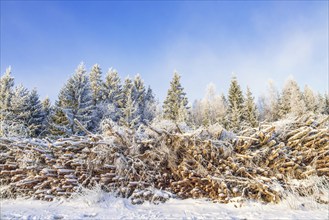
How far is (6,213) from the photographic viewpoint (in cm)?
295

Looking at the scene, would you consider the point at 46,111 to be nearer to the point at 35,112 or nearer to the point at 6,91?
the point at 35,112

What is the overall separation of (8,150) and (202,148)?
386cm

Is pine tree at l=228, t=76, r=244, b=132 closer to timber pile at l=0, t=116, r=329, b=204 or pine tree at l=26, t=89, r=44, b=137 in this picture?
pine tree at l=26, t=89, r=44, b=137

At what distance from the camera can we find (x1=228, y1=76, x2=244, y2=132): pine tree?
21625 millimetres

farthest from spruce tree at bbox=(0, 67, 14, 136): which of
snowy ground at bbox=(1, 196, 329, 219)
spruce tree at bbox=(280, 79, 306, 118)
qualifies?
spruce tree at bbox=(280, 79, 306, 118)

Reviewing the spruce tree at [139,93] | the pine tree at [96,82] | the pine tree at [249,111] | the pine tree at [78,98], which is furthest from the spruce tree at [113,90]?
the pine tree at [249,111]

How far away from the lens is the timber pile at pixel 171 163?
3.82m

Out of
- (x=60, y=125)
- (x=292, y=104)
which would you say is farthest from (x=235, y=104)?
(x=60, y=125)

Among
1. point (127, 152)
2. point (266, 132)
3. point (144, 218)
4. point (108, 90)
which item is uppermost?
point (108, 90)

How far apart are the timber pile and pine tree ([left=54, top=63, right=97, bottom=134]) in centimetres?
1285

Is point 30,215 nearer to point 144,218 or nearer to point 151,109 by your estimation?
point 144,218

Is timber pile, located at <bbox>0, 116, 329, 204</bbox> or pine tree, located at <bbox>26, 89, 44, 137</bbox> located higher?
pine tree, located at <bbox>26, 89, 44, 137</bbox>

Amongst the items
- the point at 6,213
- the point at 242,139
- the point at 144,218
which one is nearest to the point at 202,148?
the point at 242,139

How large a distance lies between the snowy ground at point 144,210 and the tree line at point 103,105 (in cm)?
698
